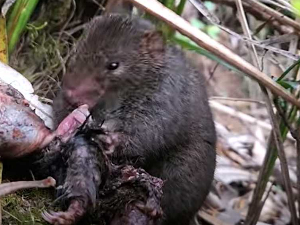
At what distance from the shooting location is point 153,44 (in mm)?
3492

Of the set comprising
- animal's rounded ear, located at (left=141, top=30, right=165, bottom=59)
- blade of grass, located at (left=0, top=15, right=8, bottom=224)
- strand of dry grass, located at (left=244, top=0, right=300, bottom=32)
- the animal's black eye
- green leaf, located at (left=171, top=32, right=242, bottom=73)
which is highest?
strand of dry grass, located at (left=244, top=0, right=300, bottom=32)

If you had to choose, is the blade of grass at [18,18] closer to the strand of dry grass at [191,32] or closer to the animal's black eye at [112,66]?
the animal's black eye at [112,66]

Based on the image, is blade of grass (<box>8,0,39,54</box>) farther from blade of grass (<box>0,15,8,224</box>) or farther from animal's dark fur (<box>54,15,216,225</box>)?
animal's dark fur (<box>54,15,216,225</box>)

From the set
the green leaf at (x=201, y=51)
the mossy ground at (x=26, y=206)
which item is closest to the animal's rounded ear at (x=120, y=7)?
the green leaf at (x=201, y=51)

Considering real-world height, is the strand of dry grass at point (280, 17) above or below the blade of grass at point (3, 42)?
above

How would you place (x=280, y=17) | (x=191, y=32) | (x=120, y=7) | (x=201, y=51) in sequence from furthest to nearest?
(x=120, y=7) < (x=201, y=51) < (x=280, y=17) < (x=191, y=32)

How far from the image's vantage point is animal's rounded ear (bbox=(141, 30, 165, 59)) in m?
3.46

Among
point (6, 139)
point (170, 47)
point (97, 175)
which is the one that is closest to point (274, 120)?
point (170, 47)

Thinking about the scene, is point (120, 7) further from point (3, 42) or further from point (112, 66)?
point (3, 42)

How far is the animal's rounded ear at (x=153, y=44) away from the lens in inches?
136

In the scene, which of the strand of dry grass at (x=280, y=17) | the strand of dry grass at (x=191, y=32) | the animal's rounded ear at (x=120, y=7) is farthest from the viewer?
the animal's rounded ear at (x=120, y=7)

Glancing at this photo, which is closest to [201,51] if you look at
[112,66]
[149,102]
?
[149,102]

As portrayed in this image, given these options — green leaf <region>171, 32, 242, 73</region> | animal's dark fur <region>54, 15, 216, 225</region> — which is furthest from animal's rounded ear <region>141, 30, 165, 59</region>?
green leaf <region>171, 32, 242, 73</region>

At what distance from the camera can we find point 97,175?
2562mm
